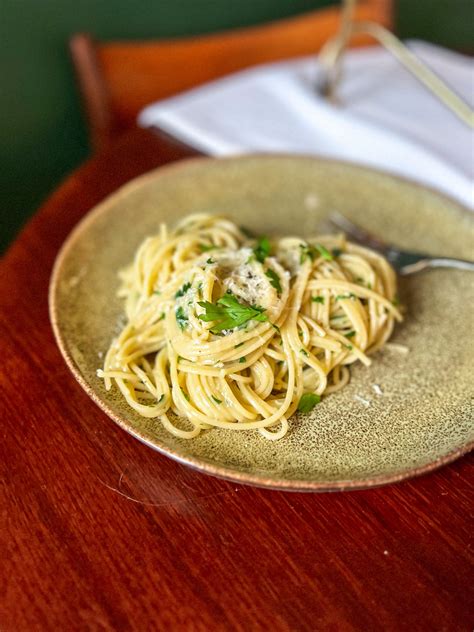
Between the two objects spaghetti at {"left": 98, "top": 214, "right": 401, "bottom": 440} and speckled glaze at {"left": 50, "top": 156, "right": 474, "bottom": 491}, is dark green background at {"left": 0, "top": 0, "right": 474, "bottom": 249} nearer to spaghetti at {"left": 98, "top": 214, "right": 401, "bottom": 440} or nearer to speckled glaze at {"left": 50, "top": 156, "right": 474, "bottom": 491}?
speckled glaze at {"left": 50, "top": 156, "right": 474, "bottom": 491}

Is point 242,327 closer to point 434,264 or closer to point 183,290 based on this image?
point 183,290

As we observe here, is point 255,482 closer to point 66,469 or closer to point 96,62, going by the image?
point 66,469

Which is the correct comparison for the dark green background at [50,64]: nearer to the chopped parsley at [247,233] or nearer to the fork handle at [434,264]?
the chopped parsley at [247,233]

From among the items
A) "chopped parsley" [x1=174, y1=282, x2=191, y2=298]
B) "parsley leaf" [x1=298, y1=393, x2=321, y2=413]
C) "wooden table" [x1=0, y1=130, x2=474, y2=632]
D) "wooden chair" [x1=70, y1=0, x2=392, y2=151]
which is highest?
"wooden chair" [x1=70, y1=0, x2=392, y2=151]

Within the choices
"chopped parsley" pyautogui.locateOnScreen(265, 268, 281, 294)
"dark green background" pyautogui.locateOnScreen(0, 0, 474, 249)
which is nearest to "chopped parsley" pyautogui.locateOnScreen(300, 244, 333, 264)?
"chopped parsley" pyautogui.locateOnScreen(265, 268, 281, 294)

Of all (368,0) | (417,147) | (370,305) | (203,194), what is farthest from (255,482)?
(368,0)

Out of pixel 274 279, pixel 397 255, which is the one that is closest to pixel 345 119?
pixel 397 255
